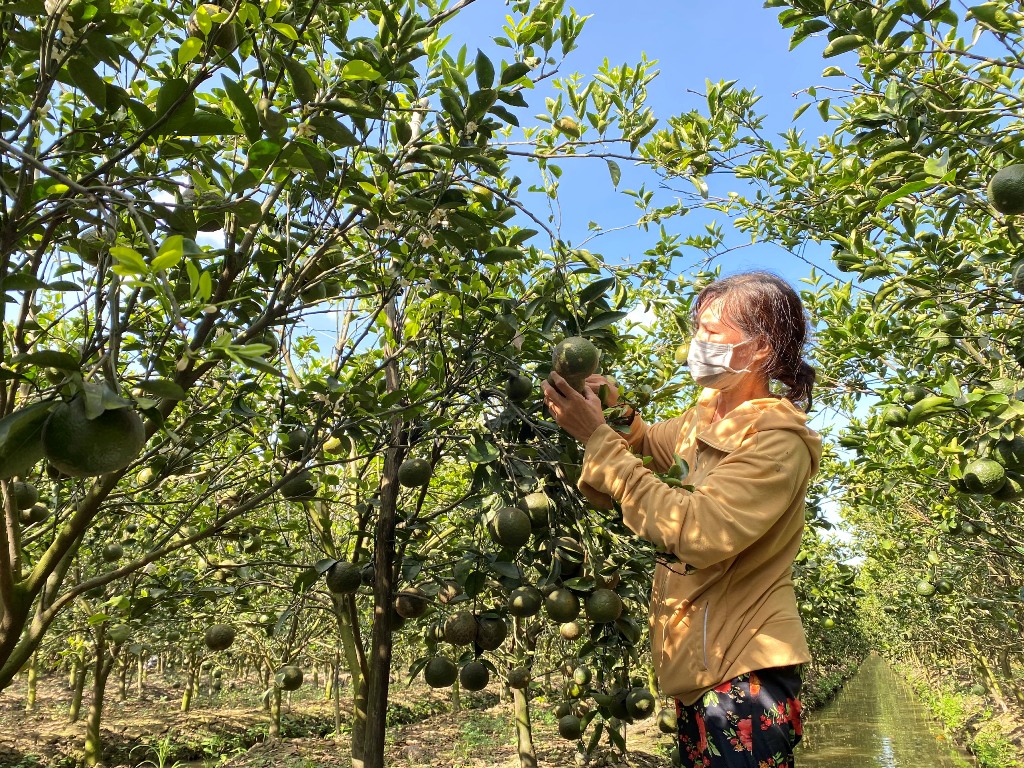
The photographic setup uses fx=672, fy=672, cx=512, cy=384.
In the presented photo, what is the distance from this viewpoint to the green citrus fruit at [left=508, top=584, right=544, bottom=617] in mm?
2227

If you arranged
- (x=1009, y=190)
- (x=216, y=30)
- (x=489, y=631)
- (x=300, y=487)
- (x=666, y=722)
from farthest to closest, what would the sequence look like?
1. (x=666, y=722)
2. (x=300, y=487)
3. (x=489, y=631)
4. (x=1009, y=190)
5. (x=216, y=30)

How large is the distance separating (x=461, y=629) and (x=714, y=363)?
1.31 meters

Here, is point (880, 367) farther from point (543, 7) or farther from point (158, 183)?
point (158, 183)

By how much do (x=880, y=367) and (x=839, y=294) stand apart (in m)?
0.61

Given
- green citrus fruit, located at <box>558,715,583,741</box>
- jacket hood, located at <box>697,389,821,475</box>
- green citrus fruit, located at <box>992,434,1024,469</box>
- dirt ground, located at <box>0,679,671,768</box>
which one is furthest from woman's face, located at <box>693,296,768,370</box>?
dirt ground, located at <box>0,679,671,768</box>

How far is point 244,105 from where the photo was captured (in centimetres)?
158

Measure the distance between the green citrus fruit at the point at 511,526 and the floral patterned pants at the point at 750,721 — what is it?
707 mm

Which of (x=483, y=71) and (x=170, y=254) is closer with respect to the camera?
(x=170, y=254)

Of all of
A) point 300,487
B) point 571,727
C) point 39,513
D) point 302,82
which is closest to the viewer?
point 302,82

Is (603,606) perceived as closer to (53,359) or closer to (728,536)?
(728,536)

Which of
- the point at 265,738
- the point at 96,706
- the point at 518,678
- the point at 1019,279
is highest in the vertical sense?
the point at 1019,279

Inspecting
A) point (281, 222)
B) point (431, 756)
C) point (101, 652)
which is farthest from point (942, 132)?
point (431, 756)

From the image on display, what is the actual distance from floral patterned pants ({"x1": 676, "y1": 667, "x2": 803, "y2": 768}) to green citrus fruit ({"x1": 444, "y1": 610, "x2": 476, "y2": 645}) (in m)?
1.02

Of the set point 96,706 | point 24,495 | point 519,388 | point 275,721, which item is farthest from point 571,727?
point 275,721
